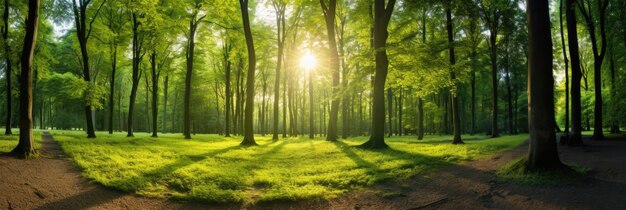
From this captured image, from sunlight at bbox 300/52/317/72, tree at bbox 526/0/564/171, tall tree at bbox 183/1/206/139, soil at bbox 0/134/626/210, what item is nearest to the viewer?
soil at bbox 0/134/626/210

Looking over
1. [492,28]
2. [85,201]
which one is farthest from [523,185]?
[492,28]

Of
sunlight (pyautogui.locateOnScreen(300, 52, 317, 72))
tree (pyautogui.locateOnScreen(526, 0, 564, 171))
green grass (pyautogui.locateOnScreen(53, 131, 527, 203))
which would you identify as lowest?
green grass (pyautogui.locateOnScreen(53, 131, 527, 203))

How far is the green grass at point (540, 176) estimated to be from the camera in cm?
698

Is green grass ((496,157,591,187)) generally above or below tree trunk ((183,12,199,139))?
below

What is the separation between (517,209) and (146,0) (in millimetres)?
14876

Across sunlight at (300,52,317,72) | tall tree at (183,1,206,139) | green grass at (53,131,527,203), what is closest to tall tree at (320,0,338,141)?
sunlight at (300,52,317,72)

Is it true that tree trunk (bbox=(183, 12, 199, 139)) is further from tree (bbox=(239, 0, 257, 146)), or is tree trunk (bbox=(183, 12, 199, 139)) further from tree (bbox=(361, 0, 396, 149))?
tree (bbox=(361, 0, 396, 149))

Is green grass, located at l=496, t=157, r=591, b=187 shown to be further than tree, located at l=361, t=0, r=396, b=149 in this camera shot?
No

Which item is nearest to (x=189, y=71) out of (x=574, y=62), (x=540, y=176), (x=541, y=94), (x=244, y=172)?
(x=244, y=172)

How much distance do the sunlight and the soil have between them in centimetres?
2042

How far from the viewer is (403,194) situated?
7285mm

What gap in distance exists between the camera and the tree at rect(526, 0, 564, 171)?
7758 millimetres

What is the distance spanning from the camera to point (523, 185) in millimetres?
7016

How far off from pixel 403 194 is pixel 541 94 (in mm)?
4243
